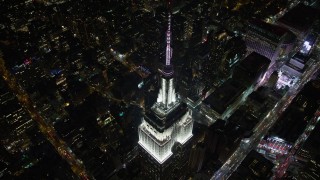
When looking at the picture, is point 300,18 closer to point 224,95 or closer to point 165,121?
point 224,95

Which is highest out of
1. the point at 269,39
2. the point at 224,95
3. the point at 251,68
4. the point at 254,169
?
the point at 269,39

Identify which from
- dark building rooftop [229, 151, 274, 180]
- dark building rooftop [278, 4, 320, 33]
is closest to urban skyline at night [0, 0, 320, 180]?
dark building rooftop [229, 151, 274, 180]

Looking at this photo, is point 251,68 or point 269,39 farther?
point 269,39

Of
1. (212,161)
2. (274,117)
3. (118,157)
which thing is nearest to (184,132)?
(212,161)

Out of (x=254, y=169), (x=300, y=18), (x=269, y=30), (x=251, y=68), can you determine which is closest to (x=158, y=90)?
(x=254, y=169)

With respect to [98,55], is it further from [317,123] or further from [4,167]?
[317,123]

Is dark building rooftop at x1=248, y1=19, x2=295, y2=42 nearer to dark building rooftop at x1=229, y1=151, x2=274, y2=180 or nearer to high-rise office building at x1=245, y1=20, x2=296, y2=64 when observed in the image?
high-rise office building at x1=245, y1=20, x2=296, y2=64

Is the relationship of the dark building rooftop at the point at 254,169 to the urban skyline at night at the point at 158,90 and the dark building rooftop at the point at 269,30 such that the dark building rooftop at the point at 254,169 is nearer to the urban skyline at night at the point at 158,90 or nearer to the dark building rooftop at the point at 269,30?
the urban skyline at night at the point at 158,90

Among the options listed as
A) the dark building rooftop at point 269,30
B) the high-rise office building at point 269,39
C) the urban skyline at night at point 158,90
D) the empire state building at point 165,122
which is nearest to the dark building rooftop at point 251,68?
the urban skyline at night at point 158,90
